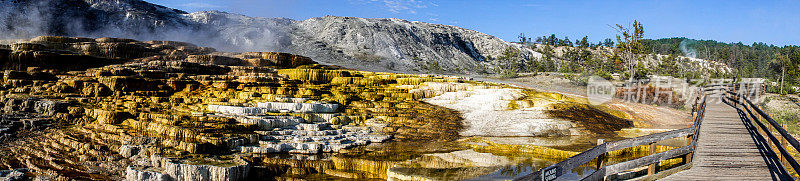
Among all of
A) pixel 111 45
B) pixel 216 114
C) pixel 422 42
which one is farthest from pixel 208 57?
pixel 422 42

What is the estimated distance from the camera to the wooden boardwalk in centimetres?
593

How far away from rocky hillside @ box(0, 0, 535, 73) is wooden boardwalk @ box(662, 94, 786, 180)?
41.8 meters

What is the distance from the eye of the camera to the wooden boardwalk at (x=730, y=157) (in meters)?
5.93

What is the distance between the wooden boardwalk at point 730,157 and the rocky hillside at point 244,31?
41822 millimetres

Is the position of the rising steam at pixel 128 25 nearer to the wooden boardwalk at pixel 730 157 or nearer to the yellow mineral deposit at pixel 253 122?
the yellow mineral deposit at pixel 253 122

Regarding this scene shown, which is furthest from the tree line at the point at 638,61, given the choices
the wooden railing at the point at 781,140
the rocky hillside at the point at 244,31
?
the wooden railing at the point at 781,140

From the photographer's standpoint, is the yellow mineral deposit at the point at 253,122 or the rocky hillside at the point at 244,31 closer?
the yellow mineral deposit at the point at 253,122

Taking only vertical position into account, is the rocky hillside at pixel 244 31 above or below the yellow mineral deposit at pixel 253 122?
above

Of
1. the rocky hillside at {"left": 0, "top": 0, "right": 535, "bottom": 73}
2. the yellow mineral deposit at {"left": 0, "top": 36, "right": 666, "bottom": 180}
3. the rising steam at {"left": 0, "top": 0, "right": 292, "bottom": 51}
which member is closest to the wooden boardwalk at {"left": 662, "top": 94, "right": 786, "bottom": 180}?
the yellow mineral deposit at {"left": 0, "top": 36, "right": 666, "bottom": 180}

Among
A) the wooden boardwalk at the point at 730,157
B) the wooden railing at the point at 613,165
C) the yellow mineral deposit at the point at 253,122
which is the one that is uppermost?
the wooden railing at the point at 613,165

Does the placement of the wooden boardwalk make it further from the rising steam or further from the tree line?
the rising steam

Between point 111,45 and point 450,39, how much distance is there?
60.1m

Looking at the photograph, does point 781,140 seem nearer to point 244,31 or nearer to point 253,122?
point 253,122

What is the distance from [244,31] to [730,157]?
201ft
